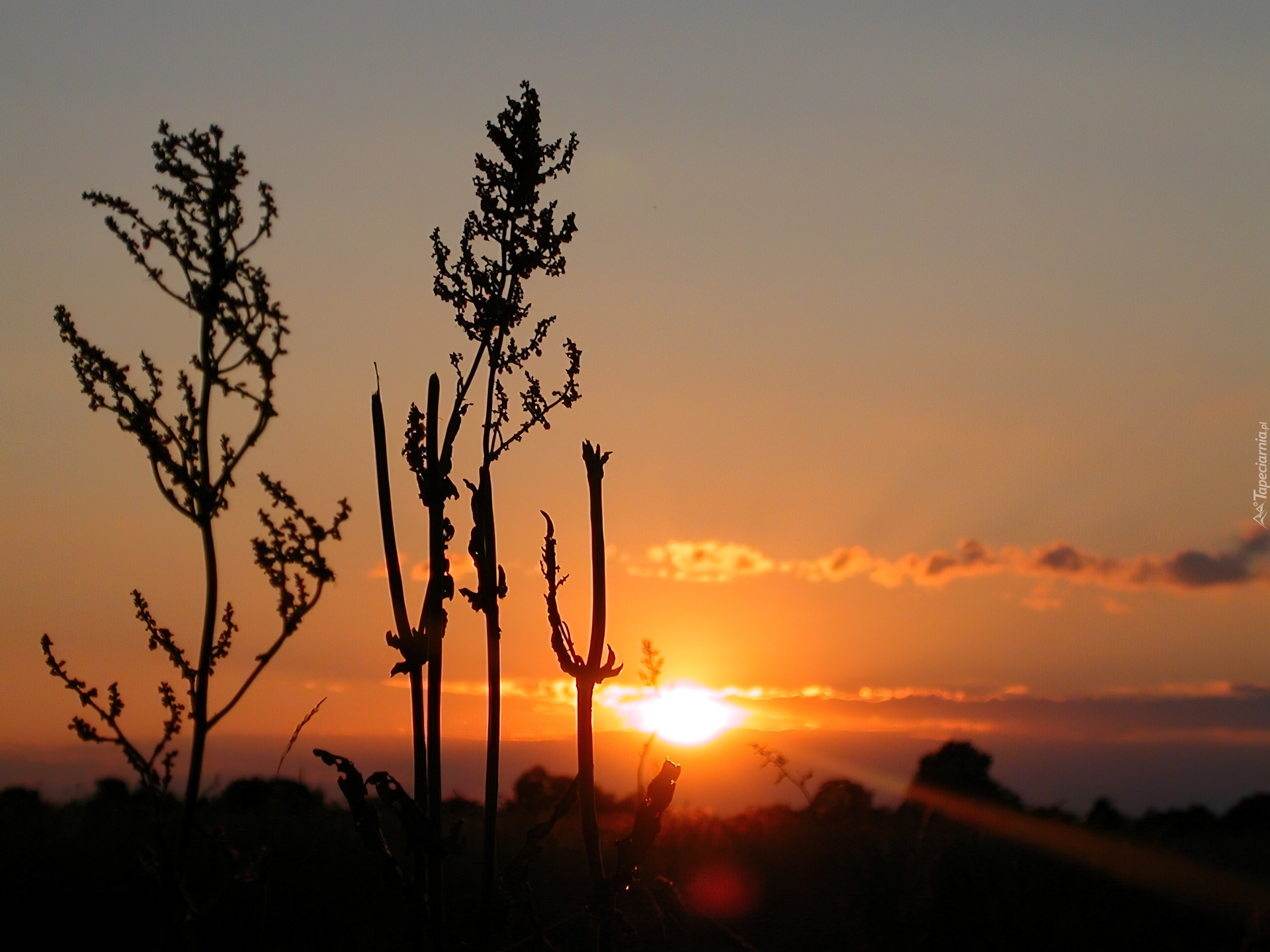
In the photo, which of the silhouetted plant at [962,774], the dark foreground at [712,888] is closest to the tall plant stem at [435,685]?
the dark foreground at [712,888]

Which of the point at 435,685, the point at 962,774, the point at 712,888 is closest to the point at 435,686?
the point at 435,685

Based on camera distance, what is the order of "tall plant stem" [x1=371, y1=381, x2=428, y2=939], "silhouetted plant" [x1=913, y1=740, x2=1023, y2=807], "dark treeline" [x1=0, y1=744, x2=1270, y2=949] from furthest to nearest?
1. "silhouetted plant" [x1=913, y1=740, x2=1023, y2=807]
2. "dark treeline" [x1=0, y1=744, x2=1270, y2=949]
3. "tall plant stem" [x1=371, y1=381, x2=428, y2=939]

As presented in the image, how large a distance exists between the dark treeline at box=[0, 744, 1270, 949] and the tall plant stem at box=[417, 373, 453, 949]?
0.66m

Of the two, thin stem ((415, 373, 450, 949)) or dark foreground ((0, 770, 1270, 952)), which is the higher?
thin stem ((415, 373, 450, 949))

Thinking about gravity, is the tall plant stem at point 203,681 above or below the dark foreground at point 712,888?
above

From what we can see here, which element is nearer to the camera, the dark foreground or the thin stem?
the thin stem

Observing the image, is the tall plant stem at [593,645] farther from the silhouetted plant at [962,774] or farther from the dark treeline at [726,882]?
the silhouetted plant at [962,774]

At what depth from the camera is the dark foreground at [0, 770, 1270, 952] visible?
9.28m

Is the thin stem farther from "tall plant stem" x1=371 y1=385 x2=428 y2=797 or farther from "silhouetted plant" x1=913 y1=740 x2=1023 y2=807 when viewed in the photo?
"silhouetted plant" x1=913 y1=740 x2=1023 y2=807

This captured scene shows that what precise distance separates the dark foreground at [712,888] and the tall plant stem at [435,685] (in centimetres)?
78

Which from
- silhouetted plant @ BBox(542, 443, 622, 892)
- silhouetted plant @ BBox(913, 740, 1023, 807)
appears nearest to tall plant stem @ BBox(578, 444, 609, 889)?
silhouetted plant @ BBox(542, 443, 622, 892)

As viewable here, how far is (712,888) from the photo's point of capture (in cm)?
1068

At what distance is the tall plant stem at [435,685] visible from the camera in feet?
20.7

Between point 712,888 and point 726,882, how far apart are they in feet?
0.46
